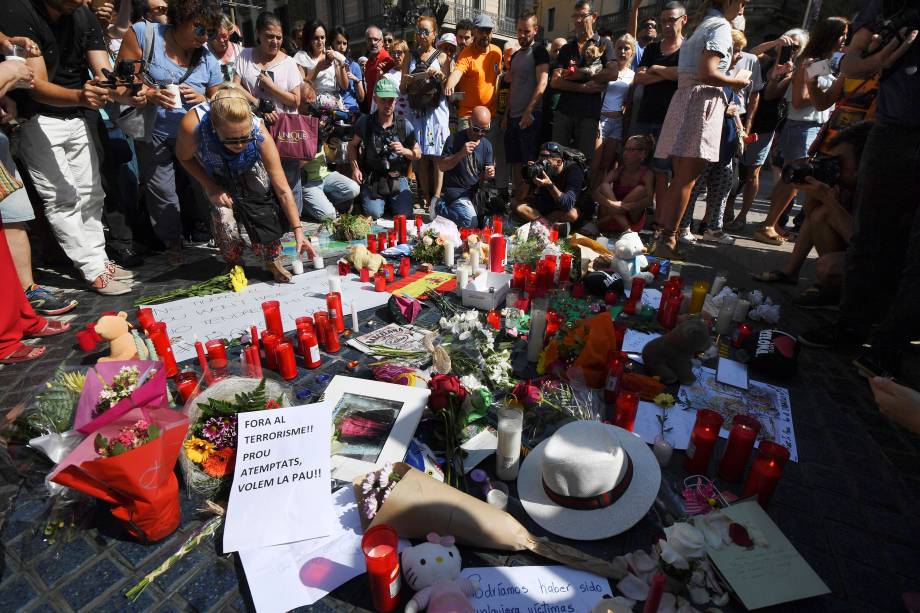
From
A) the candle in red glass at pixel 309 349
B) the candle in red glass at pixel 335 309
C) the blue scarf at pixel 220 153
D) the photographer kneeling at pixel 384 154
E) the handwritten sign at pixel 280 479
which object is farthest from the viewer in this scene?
the photographer kneeling at pixel 384 154

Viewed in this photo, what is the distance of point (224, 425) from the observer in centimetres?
193

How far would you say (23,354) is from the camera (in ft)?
9.50

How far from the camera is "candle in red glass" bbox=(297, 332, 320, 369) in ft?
8.80

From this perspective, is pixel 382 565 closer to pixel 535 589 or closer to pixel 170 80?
pixel 535 589

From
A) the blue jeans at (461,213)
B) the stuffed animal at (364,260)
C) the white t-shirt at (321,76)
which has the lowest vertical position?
the stuffed animal at (364,260)

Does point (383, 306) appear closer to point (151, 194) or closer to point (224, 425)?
point (224, 425)

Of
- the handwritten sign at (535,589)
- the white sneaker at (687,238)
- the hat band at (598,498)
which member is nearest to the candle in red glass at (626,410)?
the hat band at (598,498)

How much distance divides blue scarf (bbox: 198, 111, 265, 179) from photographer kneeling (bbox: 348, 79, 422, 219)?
8.30 ft

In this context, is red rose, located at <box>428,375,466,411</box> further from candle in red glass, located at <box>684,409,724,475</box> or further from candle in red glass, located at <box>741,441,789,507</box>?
candle in red glass, located at <box>741,441,789,507</box>

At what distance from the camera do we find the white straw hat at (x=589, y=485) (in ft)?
5.28

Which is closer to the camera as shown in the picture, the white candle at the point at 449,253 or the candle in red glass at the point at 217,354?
the candle in red glass at the point at 217,354

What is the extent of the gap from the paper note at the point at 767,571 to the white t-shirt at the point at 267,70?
18.4ft

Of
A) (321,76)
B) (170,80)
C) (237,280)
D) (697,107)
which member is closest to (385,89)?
(321,76)

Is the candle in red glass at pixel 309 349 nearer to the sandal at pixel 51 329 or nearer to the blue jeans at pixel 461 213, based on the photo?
the sandal at pixel 51 329
